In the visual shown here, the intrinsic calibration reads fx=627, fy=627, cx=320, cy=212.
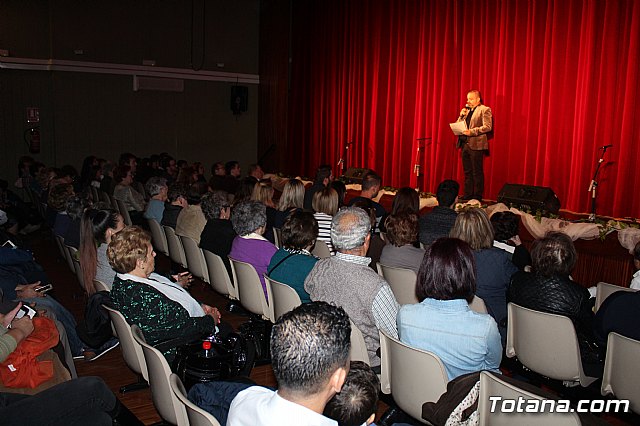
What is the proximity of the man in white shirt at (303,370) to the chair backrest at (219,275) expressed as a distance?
3055 mm

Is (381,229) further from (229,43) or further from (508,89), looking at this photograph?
(229,43)

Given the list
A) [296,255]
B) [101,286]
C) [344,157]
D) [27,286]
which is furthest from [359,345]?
[344,157]

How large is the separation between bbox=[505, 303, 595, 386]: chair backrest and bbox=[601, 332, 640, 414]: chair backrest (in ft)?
0.70

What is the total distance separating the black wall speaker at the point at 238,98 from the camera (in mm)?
14938

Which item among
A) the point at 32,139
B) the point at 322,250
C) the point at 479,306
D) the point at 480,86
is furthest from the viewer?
the point at 32,139

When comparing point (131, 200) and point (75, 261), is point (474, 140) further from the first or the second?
point (75, 261)

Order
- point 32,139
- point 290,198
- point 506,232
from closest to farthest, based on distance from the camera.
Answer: point 506,232 → point 290,198 → point 32,139

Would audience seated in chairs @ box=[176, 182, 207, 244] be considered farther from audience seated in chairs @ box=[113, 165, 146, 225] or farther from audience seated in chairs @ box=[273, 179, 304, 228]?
audience seated in chairs @ box=[113, 165, 146, 225]

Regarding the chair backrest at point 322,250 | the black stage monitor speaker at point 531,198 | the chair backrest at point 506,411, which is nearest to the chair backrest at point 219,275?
the chair backrest at point 322,250

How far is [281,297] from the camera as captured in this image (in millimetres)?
3691

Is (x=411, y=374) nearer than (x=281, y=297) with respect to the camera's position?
Yes

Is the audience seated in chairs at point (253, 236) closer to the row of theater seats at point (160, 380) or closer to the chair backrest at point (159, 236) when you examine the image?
the row of theater seats at point (160, 380)

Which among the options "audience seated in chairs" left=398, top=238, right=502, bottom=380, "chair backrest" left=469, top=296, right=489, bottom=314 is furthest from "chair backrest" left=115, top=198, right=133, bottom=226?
"audience seated in chairs" left=398, top=238, right=502, bottom=380

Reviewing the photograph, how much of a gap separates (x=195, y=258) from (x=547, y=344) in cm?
310
